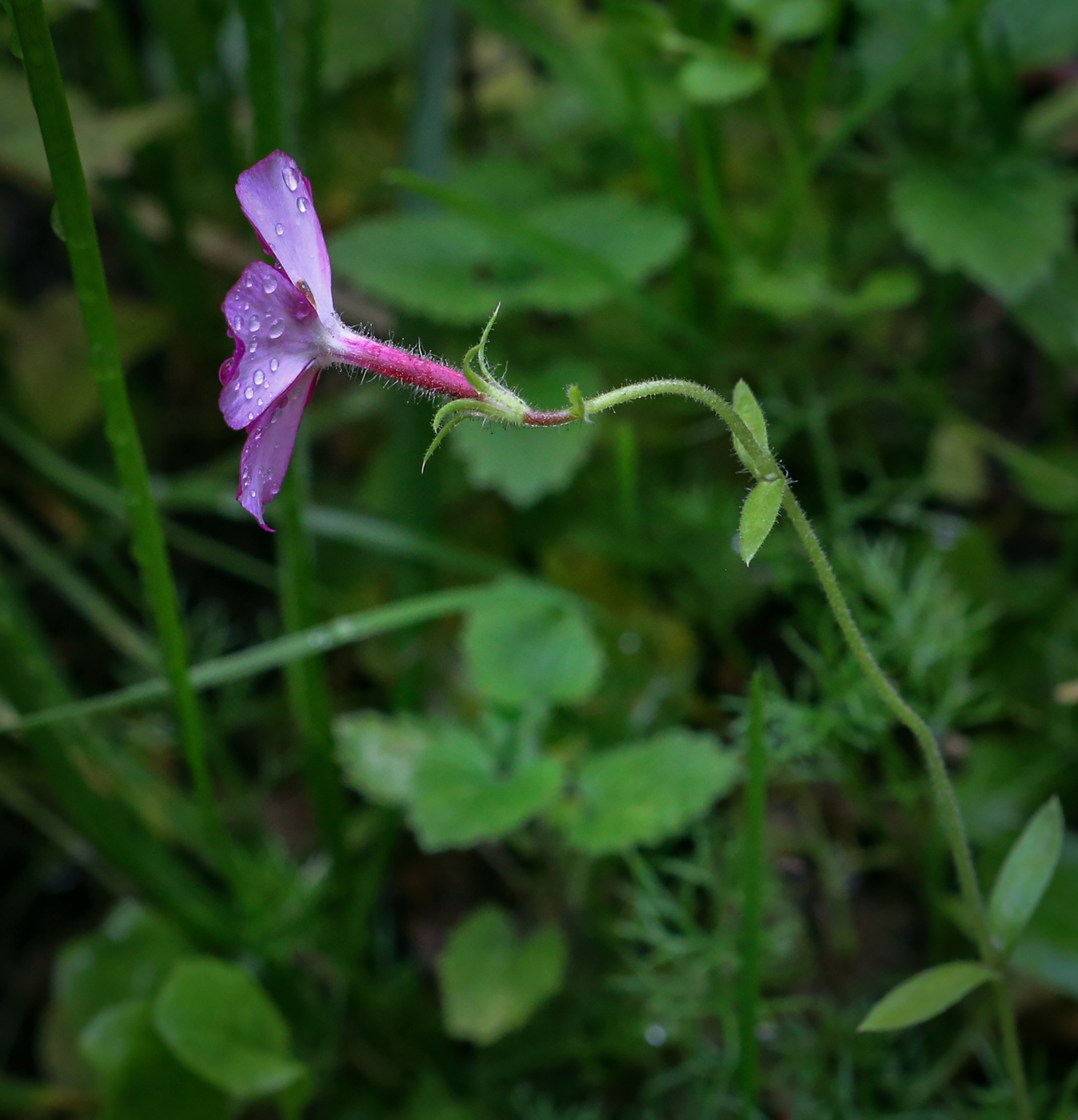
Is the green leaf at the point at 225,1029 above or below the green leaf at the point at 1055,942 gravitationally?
above

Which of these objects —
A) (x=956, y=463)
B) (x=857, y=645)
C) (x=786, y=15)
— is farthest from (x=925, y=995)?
(x=786, y=15)

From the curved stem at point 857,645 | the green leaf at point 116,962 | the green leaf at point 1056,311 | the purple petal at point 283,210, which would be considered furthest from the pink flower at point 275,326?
the green leaf at point 1056,311

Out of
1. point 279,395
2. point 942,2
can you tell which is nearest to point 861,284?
point 942,2

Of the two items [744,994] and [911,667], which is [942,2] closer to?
[911,667]

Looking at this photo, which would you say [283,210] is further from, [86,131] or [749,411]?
[86,131]

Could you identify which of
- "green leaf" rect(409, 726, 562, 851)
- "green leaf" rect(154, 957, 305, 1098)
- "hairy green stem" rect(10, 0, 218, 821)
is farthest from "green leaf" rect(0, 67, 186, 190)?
"green leaf" rect(154, 957, 305, 1098)

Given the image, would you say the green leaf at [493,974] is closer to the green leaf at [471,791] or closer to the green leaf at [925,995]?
the green leaf at [471,791]
